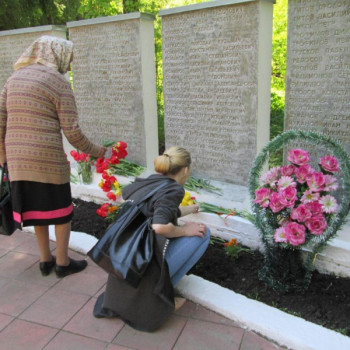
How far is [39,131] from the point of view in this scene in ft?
8.64

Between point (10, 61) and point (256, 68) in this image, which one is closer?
point (256, 68)

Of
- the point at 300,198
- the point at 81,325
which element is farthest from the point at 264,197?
the point at 81,325

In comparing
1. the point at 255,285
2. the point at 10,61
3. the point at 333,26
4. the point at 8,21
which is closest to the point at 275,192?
the point at 255,285

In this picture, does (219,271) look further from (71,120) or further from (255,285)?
(71,120)

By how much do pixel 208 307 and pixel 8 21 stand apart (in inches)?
265

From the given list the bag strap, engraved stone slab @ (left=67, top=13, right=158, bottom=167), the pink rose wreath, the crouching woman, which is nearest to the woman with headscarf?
the crouching woman

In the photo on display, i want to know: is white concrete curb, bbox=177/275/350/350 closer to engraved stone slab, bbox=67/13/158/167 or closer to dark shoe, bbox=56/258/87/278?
dark shoe, bbox=56/258/87/278

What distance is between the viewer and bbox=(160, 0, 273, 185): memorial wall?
3316mm

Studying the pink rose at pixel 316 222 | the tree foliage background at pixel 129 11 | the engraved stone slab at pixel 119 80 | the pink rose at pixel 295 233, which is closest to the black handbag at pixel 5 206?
the engraved stone slab at pixel 119 80

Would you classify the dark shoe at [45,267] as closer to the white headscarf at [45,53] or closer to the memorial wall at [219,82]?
the white headscarf at [45,53]

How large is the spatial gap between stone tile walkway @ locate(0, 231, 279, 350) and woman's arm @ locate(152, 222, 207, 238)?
19.4 inches

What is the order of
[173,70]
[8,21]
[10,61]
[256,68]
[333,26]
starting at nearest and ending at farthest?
[333,26], [256,68], [173,70], [10,61], [8,21]

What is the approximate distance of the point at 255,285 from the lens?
2.79 metres

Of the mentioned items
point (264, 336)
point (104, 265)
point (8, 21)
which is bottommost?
point (264, 336)
